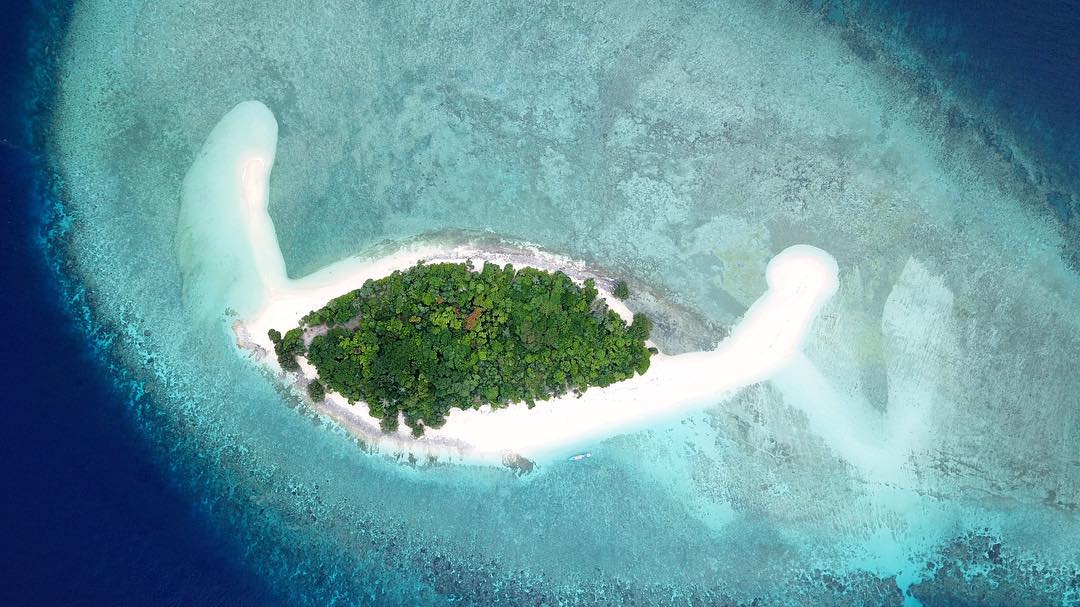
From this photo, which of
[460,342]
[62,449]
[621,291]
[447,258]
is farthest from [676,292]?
[62,449]

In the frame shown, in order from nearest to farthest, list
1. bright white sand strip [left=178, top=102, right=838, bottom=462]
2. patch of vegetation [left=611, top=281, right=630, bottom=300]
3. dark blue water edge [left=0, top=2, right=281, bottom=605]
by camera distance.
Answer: dark blue water edge [left=0, top=2, right=281, bottom=605], patch of vegetation [left=611, top=281, right=630, bottom=300], bright white sand strip [left=178, top=102, right=838, bottom=462]

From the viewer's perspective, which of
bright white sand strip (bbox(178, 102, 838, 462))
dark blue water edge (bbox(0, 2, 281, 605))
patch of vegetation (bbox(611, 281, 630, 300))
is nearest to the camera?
dark blue water edge (bbox(0, 2, 281, 605))

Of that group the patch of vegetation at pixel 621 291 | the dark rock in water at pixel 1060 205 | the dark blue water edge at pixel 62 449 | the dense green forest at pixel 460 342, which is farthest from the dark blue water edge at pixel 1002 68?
the dark blue water edge at pixel 62 449

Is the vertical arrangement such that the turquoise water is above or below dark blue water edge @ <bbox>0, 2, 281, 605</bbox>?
above

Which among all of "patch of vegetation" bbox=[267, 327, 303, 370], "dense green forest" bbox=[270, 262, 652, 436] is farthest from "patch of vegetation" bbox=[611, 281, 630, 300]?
"patch of vegetation" bbox=[267, 327, 303, 370]

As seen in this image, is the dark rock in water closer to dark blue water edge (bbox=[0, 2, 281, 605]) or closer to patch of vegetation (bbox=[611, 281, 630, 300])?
patch of vegetation (bbox=[611, 281, 630, 300])

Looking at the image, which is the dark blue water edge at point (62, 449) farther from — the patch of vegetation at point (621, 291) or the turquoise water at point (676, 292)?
the patch of vegetation at point (621, 291)

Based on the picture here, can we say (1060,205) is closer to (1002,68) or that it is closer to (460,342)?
(1002,68)
